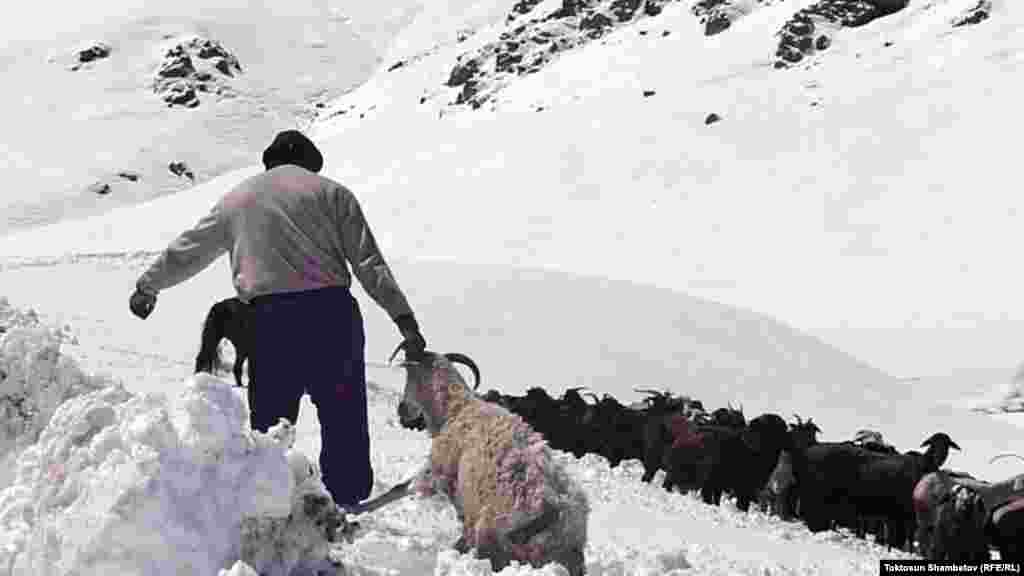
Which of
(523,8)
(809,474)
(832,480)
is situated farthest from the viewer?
(523,8)

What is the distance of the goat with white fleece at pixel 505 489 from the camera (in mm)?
4438

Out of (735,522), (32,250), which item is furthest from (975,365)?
(32,250)

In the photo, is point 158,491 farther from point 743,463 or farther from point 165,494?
point 743,463

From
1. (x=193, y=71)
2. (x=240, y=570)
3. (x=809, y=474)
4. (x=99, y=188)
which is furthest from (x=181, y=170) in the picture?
(x=240, y=570)

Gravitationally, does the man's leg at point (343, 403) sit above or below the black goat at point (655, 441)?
above

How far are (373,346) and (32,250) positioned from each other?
2158 inches

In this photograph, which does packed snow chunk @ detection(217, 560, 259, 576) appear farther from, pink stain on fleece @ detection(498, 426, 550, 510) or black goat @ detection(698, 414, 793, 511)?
black goat @ detection(698, 414, 793, 511)

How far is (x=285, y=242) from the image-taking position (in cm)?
524

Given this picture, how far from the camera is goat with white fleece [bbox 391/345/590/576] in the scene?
4438mm

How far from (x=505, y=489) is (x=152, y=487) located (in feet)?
4.71

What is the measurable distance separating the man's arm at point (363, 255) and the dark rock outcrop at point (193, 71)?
394 feet

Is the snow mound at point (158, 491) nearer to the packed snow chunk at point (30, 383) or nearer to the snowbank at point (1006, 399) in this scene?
the packed snow chunk at point (30, 383)

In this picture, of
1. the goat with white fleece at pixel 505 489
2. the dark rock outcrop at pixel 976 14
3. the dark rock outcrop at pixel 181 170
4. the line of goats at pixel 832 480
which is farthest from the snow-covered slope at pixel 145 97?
the goat with white fleece at pixel 505 489

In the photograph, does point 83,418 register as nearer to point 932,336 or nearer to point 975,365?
point 975,365
